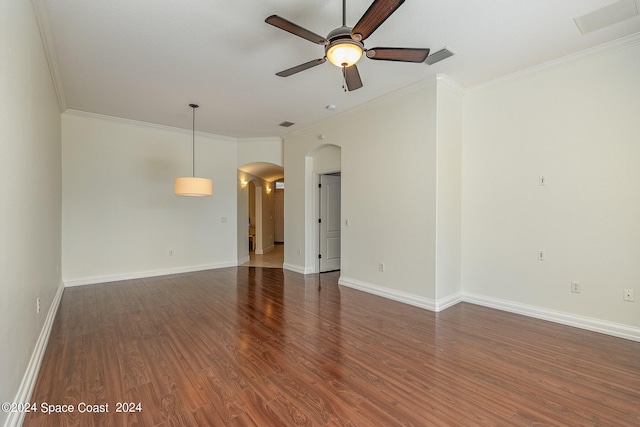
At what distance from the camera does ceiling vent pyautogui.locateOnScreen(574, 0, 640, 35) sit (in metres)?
2.66

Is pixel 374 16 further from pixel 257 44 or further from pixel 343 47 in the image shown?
pixel 257 44

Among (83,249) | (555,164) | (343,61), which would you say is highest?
(343,61)

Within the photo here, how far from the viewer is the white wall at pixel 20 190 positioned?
177cm

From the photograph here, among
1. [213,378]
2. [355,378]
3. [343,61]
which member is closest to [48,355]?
[213,378]

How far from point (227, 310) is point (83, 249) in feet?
10.9

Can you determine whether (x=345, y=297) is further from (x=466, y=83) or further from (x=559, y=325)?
(x=466, y=83)

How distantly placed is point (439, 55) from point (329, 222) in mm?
4049

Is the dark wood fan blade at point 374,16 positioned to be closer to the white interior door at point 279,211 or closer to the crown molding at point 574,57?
the crown molding at point 574,57

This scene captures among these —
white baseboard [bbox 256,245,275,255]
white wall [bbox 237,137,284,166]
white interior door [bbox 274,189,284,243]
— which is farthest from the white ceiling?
white interior door [bbox 274,189,284,243]

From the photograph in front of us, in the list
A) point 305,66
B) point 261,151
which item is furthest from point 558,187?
point 261,151

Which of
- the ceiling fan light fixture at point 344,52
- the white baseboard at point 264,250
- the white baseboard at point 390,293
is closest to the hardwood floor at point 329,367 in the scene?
the white baseboard at point 390,293

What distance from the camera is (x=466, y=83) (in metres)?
4.24

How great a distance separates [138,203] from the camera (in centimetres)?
599

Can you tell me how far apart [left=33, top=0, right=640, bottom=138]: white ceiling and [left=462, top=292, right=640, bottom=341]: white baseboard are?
9.84ft
